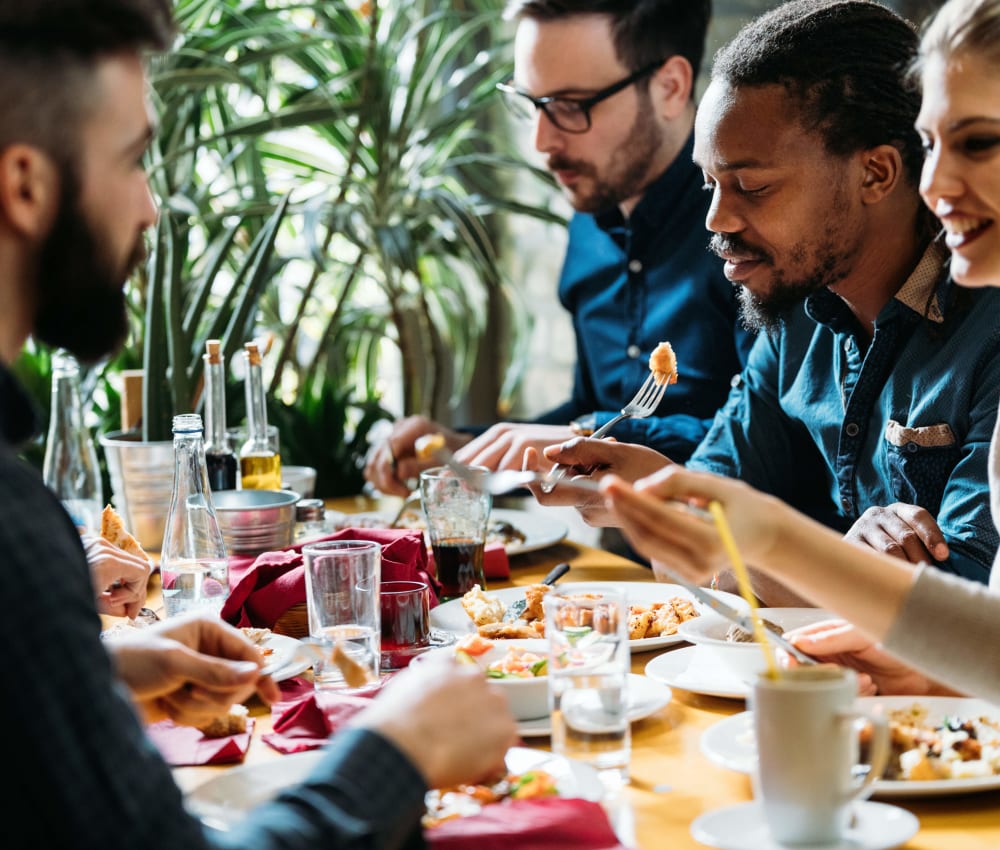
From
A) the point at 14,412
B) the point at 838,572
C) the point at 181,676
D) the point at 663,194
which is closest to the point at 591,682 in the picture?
the point at 838,572

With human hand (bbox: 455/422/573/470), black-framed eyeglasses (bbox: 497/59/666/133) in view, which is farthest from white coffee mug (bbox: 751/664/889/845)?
black-framed eyeglasses (bbox: 497/59/666/133)

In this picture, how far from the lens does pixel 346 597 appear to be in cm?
140

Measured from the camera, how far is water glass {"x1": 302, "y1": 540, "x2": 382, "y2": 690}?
1388mm

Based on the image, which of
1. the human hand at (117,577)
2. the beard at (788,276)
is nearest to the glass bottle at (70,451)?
the human hand at (117,577)

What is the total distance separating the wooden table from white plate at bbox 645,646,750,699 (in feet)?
0.06

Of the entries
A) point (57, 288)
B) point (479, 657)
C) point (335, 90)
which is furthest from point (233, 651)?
point (335, 90)

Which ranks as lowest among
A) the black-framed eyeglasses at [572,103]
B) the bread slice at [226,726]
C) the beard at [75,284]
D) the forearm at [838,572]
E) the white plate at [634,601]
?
the bread slice at [226,726]

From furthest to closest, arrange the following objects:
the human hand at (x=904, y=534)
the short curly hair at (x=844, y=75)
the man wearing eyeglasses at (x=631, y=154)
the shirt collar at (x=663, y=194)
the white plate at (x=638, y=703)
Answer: the shirt collar at (x=663, y=194)
the man wearing eyeglasses at (x=631, y=154)
the short curly hair at (x=844, y=75)
the human hand at (x=904, y=534)
the white plate at (x=638, y=703)

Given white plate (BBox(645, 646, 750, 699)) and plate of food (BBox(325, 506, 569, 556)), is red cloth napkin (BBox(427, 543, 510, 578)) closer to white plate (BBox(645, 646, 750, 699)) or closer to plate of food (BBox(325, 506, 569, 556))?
plate of food (BBox(325, 506, 569, 556))

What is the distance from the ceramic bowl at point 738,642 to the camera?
4.20ft

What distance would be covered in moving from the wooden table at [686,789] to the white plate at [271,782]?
47mm

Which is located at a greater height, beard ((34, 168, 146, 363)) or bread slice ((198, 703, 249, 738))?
beard ((34, 168, 146, 363))

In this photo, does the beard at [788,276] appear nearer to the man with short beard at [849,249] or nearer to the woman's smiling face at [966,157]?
the man with short beard at [849,249]

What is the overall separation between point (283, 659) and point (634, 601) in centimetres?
51
